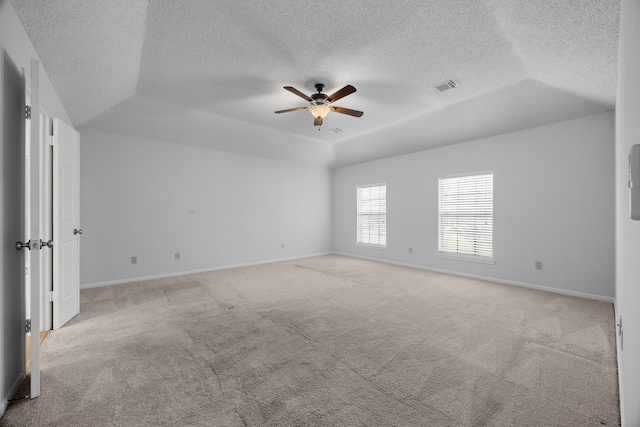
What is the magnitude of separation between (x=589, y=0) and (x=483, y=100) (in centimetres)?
212

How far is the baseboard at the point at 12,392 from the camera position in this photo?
5.42 ft

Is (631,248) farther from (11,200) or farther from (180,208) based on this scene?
(180,208)

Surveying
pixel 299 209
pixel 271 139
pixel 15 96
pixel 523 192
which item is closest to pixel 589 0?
pixel 523 192

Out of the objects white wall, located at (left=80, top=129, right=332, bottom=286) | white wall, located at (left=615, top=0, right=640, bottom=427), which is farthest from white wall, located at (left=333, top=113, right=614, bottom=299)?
white wall, located at (left=80, top=129, right=332, bottom=286)

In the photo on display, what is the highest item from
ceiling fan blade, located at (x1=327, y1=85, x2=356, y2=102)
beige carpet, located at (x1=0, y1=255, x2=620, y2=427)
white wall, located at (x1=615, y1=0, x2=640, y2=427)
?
ceiling fan blade, located at (x1=327, y1=85, x2=356, y2=102)

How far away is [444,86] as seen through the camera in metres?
3.62

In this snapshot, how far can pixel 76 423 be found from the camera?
1.58 m

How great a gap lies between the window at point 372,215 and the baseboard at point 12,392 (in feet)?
19.8

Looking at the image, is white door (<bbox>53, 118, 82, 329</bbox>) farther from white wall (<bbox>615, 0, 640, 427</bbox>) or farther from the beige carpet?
white wall (<bbox>615, 0, 640, 427</bbox>)

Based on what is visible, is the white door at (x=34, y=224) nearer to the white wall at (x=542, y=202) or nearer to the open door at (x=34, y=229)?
the open door at (x=34, y=229)

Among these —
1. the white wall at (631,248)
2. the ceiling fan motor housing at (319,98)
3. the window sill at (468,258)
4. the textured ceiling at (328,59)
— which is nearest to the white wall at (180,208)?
the textured ceiling at (328,59)

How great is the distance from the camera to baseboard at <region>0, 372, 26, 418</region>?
1.65 meters

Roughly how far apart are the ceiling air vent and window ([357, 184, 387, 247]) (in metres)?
3.18

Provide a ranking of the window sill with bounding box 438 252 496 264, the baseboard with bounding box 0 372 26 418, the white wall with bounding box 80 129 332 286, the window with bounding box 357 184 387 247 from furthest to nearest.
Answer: the window with bounding box 357 184 387 247 → the window sill with bounding box 438 252 496 264 → the white wall with bounding box 80 129 332 286 → the baseboard with bounding box 0 372 26 418
